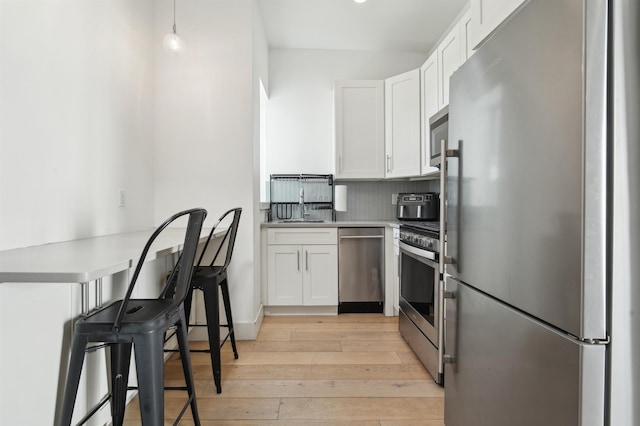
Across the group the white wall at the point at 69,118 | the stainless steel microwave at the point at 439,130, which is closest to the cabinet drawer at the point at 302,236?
the white wall at the point at 69,118

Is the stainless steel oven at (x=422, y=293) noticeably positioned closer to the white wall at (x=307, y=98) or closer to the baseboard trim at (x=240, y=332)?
the baseboard trim at (x=240, y=332)

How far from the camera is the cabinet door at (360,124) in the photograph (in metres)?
3.46

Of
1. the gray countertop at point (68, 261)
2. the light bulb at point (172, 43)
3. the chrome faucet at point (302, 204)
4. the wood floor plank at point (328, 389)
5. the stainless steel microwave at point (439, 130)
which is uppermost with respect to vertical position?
the light bulb at point (172, 43)

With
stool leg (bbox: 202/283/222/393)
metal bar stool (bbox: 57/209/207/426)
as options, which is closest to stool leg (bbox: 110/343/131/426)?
metal bar stool (bbox: 57/209/207/426)

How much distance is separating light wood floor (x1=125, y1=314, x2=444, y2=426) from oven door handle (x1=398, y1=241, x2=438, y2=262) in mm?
719

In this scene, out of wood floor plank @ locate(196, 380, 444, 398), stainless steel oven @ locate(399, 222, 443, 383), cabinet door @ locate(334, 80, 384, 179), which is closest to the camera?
wood floor plank @ locate(196, 380, 444, 398)

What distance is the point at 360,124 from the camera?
3471 millimetres

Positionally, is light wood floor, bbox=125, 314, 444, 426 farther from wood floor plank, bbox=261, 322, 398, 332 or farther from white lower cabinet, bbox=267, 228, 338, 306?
white lower cabinet, bbox=267, 228, 338, 306

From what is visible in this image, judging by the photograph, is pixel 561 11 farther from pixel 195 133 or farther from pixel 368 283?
pixel 368 283

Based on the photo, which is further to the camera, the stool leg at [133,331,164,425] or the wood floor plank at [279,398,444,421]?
the wood floor plank at [279,398,444,421]

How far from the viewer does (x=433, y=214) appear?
294 centimetres

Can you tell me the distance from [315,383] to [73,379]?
125 cm

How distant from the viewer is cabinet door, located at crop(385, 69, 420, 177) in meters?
3.12

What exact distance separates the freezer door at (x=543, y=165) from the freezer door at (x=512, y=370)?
0.19 feet
